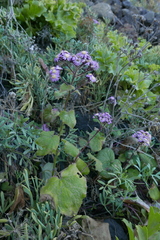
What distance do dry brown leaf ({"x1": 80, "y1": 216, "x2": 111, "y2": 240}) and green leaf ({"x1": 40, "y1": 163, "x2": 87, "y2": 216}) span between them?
144mm

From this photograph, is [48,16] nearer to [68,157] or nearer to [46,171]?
[68,157]

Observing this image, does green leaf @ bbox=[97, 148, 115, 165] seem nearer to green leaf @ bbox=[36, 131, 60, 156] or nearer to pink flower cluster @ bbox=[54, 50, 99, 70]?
green leaf @ bbox=[36, 131, 60, 156]

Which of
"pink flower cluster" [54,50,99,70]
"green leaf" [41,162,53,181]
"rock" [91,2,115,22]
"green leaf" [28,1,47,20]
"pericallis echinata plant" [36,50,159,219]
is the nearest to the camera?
"pericallis echinata plant" [36,50,159,219]

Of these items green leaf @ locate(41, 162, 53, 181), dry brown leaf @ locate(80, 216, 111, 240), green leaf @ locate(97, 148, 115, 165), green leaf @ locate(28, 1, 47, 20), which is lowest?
dry brown leaf @ locate(80, 216, 111, 240)

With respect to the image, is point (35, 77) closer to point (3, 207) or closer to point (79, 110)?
point (79, 110)

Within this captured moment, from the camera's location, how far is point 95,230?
1266mm

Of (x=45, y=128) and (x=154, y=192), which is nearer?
(x=154, y=192)

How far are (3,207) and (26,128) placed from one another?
56 cm

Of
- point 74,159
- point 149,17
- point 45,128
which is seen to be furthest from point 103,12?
point 74,159

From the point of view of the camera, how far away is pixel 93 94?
2336 millimetres

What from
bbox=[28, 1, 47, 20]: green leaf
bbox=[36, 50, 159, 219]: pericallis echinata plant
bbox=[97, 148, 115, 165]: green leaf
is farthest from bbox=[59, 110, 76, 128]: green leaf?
bbox=[28, 1, 47, 20]: green leaf

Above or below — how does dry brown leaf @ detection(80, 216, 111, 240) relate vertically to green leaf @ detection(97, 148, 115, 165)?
below

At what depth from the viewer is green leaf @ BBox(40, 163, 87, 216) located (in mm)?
1165

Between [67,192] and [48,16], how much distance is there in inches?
87.7
